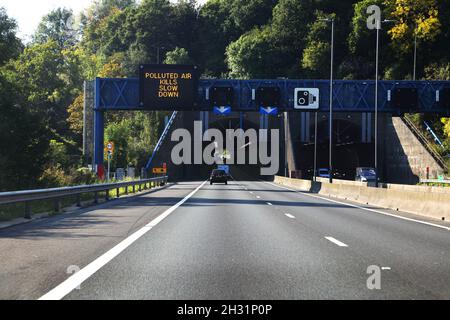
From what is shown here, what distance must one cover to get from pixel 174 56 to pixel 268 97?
65.3 meters

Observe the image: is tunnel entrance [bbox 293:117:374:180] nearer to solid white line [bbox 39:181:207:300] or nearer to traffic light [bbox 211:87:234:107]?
traffic light [bbox 211:87:234:107]

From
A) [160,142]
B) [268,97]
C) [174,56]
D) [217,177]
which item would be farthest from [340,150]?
[268,97]

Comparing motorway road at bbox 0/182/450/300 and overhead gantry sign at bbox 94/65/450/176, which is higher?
overhead gantry sign at bbox 94/65/450/176

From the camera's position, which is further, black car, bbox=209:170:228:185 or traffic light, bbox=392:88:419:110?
black car, bbox=209:170:228:185

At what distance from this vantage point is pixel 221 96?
49.6 metres

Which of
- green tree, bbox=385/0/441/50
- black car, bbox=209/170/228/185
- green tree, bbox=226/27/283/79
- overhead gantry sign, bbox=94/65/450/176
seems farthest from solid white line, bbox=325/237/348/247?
green tree, bbox=226/27/283/79

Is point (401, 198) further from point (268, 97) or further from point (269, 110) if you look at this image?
point (268, 97)

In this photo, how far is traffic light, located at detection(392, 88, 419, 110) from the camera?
4912cm

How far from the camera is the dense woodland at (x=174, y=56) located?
123ft

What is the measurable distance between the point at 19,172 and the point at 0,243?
23.7 meters

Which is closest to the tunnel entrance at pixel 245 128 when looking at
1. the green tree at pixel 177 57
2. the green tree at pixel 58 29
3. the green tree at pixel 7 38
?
the green tree at pixel 177 57

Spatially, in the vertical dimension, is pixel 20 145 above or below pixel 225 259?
above

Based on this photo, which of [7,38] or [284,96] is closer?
[7,38]

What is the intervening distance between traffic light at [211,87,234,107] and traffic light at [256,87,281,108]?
2.13 meters
